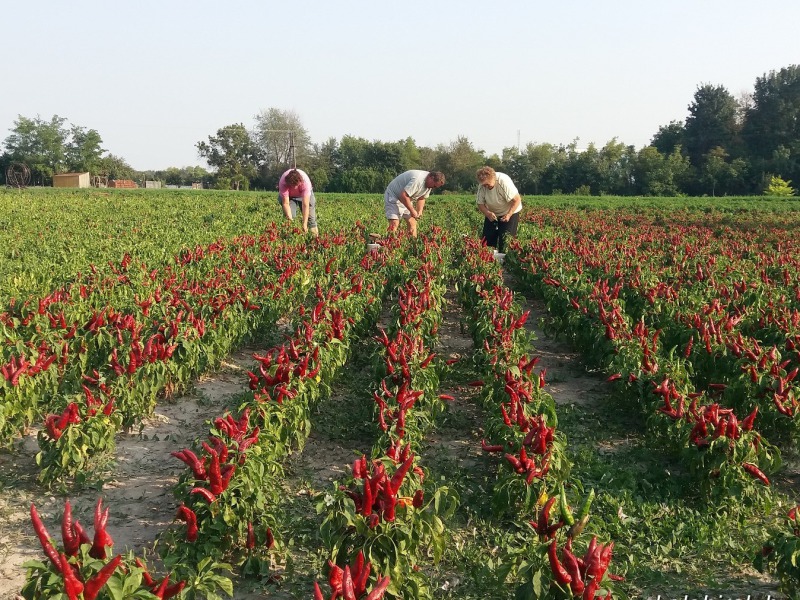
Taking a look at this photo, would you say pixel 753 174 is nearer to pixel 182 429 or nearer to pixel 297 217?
pixel 297 217

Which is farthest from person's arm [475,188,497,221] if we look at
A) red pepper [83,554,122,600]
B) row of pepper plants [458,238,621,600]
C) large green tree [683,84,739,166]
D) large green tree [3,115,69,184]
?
large green tree [3,115,69,184]

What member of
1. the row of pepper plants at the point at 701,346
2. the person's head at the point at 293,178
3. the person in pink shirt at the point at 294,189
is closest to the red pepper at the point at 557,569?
the row of pepper plants at the point at 701,346

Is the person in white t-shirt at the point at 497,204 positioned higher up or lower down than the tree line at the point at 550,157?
lower down

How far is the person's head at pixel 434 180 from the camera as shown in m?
11.7

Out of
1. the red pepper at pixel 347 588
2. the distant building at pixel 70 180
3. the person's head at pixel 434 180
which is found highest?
the distant building at pixel 70 180

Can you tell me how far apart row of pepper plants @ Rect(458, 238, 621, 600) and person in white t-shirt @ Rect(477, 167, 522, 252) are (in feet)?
13.9

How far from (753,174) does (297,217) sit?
59140 mm

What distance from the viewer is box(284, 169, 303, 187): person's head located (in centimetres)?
1308

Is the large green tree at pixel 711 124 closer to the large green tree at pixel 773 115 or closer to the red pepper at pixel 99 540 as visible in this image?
the large green tree at pixel 773 115

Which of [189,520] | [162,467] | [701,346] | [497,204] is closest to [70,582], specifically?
[189,520]

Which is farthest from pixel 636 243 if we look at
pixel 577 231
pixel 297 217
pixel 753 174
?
pixel 753 174

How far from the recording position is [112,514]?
14.7 ft

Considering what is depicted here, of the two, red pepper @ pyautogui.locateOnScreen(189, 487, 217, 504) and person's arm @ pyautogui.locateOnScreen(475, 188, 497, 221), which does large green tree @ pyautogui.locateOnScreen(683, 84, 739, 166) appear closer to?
person's arm @ pyautogui.locateOnScreen(475, 188, 497, 221)

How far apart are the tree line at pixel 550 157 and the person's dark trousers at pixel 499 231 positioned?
44.4 metres
